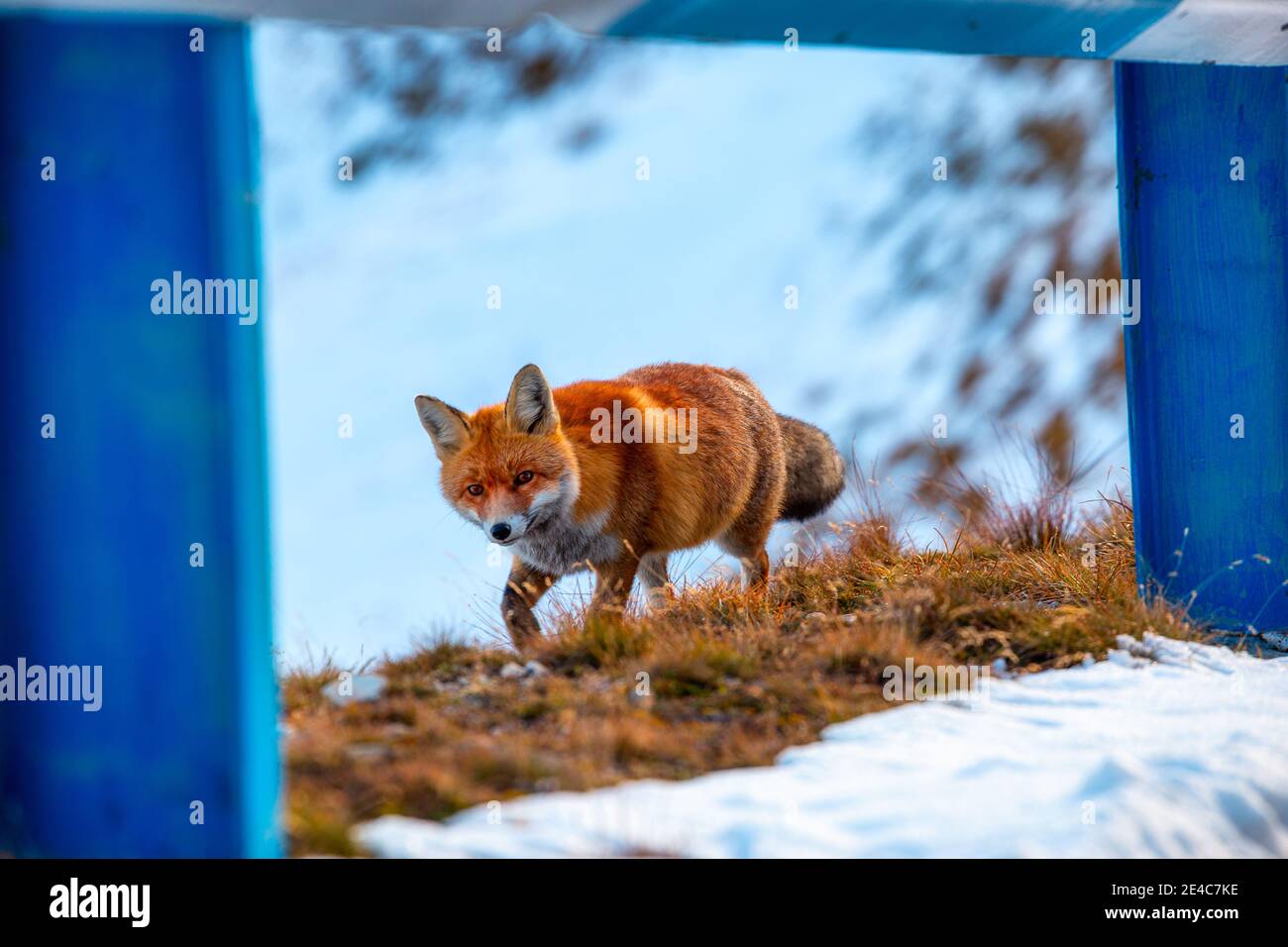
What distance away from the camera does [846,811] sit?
3.03 meters

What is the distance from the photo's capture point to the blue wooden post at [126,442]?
299cm

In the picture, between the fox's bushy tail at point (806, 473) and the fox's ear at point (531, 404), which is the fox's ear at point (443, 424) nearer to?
the fox's ear at point (531, 404)

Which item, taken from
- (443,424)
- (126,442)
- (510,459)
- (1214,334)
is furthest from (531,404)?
(1214,334)

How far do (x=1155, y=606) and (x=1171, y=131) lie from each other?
203cm

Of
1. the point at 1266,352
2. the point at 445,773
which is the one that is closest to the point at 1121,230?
the point at 1266,352

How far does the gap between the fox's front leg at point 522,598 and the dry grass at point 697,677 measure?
0.23 m

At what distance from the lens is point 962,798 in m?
3.09

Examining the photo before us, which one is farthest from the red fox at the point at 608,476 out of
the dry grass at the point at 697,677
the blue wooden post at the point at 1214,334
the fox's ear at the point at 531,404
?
the blue wooden post at the point at 1214,334

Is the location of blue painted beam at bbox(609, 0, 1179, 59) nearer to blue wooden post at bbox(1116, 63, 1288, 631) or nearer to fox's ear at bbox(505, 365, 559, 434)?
blue wooden post at bbox(1116, 63, 1288, 631)

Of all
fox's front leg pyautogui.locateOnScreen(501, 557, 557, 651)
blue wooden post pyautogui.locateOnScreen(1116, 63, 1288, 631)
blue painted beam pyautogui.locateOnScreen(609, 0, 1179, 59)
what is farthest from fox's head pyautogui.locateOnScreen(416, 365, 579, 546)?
blue wooden post pyautogui.locateOnScreen(1116, 63, 1288, 631)

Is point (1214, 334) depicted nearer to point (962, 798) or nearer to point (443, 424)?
point (962, 798)
